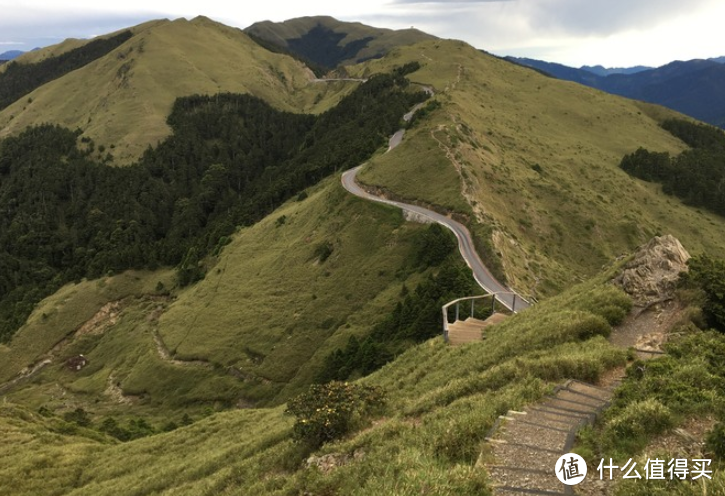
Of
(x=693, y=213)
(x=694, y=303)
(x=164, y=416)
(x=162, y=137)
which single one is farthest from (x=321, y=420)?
(x=162, y=137)

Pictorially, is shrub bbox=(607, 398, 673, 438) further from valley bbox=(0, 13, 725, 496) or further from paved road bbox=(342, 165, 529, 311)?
paved road bbox=(342, 165, 529, 311)

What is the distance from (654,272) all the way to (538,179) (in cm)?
6662

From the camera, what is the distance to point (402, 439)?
1388 cm

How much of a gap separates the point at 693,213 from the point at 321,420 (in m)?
118

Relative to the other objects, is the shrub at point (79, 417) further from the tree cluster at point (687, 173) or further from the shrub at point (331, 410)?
the tree cluster at point (687, 173)

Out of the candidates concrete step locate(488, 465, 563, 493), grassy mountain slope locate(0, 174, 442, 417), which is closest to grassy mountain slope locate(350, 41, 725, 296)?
grassy mountain slope locate(0, 174, 442, 417)

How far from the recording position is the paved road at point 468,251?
43656 millimetres

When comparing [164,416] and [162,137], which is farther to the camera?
[162,137]

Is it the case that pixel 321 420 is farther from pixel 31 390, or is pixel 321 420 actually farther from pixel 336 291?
pixel 31 390

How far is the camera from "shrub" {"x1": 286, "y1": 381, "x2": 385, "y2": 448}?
1683 centimetres

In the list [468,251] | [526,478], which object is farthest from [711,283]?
[468,251]

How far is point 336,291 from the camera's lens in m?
58.5

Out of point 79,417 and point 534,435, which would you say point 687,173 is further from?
point 79,417

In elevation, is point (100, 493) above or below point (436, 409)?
below
